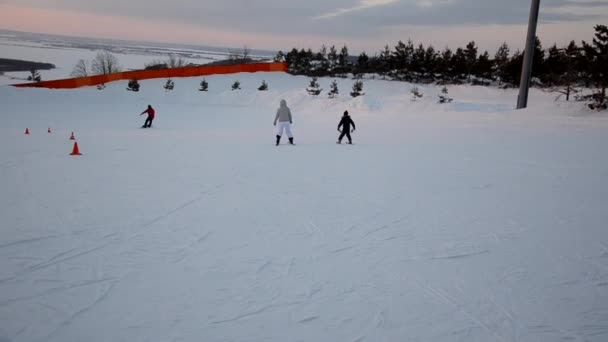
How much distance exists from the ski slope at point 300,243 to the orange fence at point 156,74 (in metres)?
21.0

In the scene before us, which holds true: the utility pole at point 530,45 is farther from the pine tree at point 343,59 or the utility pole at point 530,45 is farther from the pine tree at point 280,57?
the pine tree at point 280,57

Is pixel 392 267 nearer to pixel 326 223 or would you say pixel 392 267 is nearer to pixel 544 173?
pixel 326 223

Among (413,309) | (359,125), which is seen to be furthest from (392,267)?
(359,125)

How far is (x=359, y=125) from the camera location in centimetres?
2014

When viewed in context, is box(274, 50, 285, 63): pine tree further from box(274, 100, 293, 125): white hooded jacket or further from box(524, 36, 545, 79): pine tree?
box(274, 100, 293, 125): white hooded jacket

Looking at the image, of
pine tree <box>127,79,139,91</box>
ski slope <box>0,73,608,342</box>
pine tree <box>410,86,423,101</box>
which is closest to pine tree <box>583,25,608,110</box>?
pine tree <box>410,86,423,101</box>

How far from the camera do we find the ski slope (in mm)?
3318

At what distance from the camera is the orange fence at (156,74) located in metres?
30.2

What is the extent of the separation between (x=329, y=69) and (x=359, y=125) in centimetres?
2730

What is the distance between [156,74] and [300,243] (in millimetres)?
35428

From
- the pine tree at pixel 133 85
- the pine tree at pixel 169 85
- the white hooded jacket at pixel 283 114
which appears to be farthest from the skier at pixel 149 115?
the pine tree at pixel 169 85

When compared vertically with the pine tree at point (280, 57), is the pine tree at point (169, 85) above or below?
below

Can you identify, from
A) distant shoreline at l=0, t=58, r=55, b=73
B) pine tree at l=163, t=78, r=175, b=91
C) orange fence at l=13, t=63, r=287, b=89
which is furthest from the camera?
distant shoreline at l=0, t=58, r=55, b=73

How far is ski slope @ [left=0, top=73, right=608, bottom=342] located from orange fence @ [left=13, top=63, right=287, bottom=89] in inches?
826
